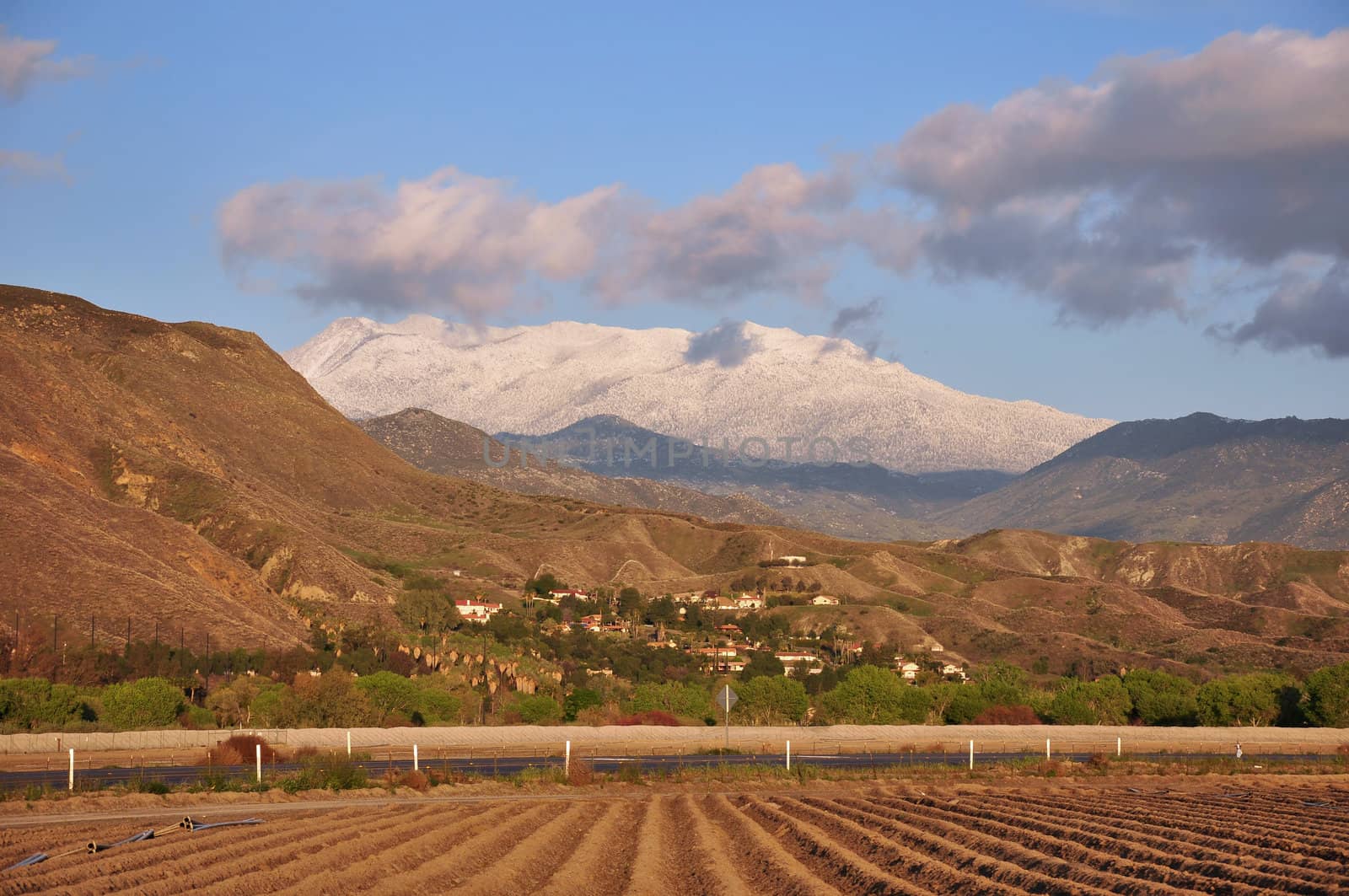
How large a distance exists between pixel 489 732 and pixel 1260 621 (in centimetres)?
12387

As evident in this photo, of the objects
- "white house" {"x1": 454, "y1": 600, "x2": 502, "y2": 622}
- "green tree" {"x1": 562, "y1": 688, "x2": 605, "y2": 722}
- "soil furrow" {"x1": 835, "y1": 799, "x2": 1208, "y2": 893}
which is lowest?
"green tree" {"x1": 562, "y1": 688, "x2": 605, "y2": 722}

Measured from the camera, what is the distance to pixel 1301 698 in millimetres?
75688

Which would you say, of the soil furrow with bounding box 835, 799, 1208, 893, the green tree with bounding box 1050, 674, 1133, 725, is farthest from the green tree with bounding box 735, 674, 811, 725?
the soil furrow with bounding box 835, 799, 1208, 893

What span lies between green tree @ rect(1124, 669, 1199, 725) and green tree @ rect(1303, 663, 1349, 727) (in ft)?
18.9

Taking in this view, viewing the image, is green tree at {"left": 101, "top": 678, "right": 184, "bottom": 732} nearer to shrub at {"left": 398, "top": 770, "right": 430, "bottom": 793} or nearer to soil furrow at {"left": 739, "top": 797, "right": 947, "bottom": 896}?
shrub at {"left": 398, "top": 770, "right": 430, "bottom": 793}

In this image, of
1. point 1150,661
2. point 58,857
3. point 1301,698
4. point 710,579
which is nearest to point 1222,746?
point 1301,698

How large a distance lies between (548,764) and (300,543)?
236 feet

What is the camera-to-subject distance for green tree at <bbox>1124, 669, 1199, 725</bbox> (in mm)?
76812

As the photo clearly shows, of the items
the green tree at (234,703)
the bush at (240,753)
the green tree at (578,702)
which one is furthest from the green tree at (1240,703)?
the bush at (240,753)

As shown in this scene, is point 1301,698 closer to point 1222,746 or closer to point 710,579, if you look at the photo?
point 1222,746

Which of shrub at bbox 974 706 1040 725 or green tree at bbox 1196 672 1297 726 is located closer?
shrub at bbox 974 706 1040 725

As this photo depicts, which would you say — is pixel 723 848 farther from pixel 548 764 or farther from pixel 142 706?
pixel 142 706

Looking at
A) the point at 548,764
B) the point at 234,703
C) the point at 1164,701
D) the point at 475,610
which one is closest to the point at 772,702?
the point at 1164,701

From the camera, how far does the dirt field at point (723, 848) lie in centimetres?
2017
